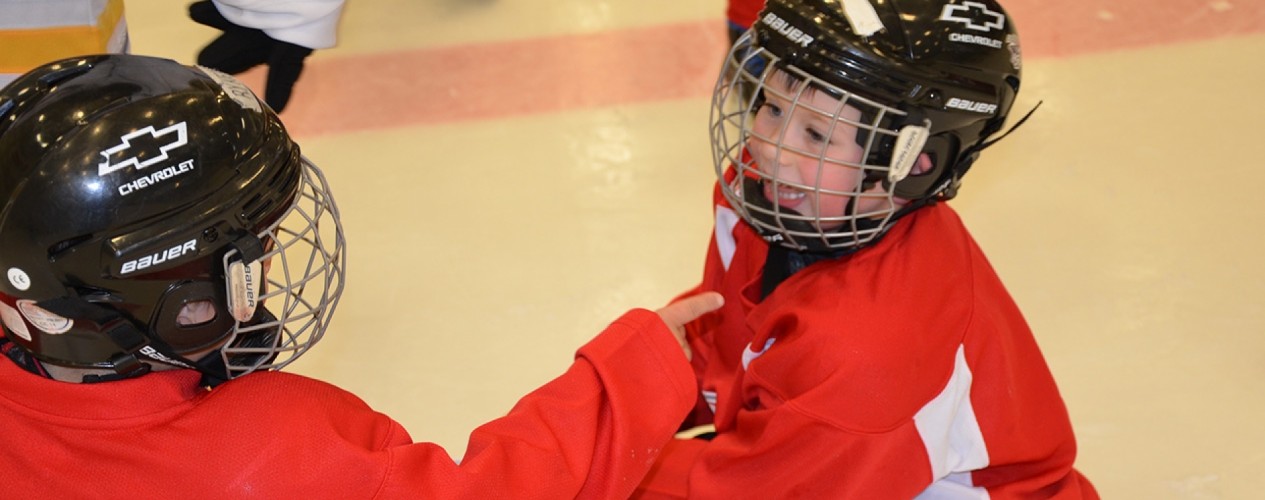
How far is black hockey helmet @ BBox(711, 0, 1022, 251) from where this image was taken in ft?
5.08

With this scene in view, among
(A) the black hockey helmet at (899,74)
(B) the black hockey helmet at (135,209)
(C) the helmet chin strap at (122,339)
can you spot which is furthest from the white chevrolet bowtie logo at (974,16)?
(C) the helmet chin strap at (122,339)

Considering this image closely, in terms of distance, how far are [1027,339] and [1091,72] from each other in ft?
6.33

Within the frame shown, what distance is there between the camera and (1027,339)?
1811mm

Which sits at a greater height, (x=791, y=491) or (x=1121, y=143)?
(x=791, y=491)

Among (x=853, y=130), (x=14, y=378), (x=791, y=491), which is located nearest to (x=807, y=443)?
(x=791, y=491)

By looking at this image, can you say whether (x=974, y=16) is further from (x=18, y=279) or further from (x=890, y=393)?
(x=18, y=279)

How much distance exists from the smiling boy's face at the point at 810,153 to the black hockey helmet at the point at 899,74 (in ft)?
0.04

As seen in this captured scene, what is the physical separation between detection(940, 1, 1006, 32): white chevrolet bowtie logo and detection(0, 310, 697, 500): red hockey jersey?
705 mm

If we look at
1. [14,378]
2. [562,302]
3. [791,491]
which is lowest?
[562,302]

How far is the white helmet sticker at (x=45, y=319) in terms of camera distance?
127 cm

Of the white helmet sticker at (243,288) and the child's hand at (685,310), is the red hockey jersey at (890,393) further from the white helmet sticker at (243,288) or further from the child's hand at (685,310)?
the white helmet sticker at (243,288)

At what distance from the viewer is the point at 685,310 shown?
68.2 inches

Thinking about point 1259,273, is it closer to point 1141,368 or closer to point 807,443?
point 1141,368

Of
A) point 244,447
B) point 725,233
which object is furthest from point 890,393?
point 244,447
